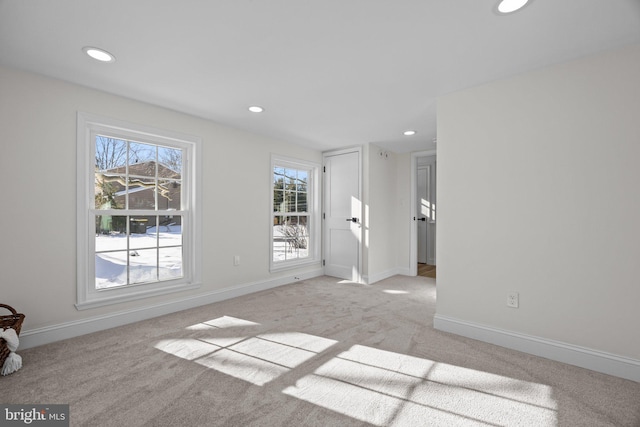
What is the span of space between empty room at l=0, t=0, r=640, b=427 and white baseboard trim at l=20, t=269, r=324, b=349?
2 centimetres

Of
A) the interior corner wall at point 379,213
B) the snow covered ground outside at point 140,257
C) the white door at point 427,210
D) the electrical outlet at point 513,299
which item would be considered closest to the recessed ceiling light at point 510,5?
the electrical outlet at point 513,299

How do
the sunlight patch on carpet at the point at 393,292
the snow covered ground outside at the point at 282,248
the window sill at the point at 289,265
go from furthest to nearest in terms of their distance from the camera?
1. the snow covered ground outside at the point at 282,248
2. the window sill at the point at 289,265
3. the sunlight patch on carpet at the point at 393,292

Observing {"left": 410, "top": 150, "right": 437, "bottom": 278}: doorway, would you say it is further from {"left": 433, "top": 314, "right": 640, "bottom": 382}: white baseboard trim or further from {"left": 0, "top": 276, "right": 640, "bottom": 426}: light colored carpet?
{"left": 0, "top": 276, "right": 640, "bottom": 426}: light colored carpet

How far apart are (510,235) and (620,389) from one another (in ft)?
3.72

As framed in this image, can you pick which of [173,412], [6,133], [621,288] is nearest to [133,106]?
[6,133]

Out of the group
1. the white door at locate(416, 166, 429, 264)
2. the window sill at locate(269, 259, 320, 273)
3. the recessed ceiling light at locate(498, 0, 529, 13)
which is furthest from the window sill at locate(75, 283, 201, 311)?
the white door at locate(416, 166, 429, 264)

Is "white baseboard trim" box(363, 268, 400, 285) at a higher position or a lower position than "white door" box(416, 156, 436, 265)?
lower

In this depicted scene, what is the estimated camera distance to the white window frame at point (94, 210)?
266 cm

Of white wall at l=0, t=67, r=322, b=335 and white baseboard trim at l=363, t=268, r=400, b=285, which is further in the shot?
white baseboard trim at l=363, t=268, r=400, b=285

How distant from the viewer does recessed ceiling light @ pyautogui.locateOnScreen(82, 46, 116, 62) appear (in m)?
2.04

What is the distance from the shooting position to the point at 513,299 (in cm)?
241

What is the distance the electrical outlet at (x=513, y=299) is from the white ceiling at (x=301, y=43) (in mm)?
1786

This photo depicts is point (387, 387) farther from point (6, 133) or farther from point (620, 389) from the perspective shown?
point (6, 133)

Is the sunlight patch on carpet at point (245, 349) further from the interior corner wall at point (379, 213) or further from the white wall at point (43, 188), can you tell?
the interior corner wall at point (379, 213)
